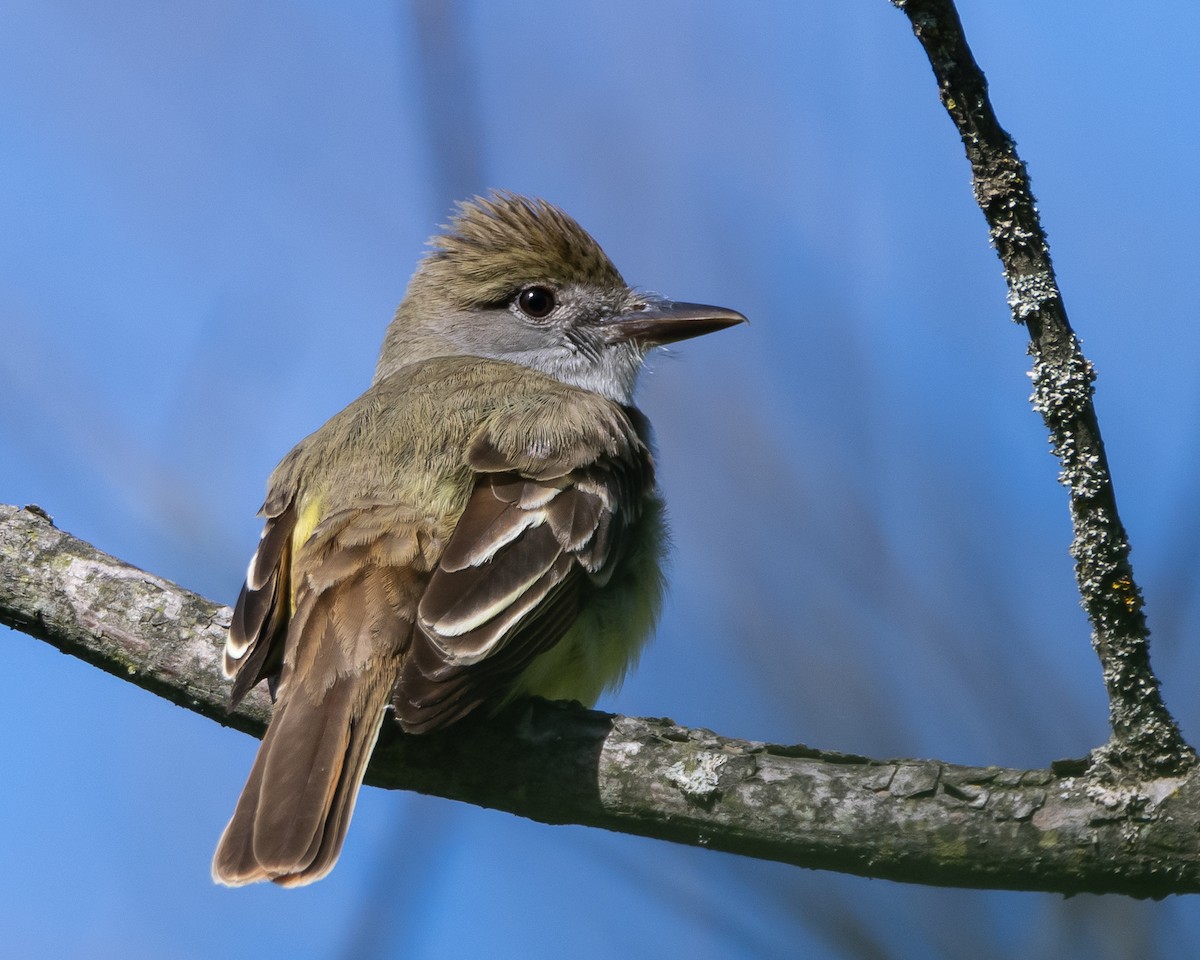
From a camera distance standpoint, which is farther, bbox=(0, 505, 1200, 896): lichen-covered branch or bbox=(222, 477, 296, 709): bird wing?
bbox=(222, 477, 296, 709): bird wing

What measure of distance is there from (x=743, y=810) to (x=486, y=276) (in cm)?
392

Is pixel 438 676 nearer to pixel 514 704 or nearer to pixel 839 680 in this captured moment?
pixel 514 704

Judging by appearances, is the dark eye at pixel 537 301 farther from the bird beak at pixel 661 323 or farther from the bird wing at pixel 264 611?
the bird wing at pixel 264 611

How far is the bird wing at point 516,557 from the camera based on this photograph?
4102 millimetres

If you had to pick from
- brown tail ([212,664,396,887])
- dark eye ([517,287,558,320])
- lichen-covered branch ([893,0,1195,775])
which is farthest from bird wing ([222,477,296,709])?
lichen-covered branch ([893,0,1195,775])

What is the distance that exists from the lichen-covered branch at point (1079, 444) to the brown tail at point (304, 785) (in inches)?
83.4

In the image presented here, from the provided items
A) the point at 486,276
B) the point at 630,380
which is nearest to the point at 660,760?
the point at 630,380

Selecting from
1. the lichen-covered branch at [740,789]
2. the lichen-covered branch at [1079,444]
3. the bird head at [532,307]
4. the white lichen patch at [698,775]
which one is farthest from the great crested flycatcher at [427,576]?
the lichen-covered branch at [1079,444]

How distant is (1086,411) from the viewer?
3.50m

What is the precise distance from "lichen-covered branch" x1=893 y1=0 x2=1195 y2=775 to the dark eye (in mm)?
3644

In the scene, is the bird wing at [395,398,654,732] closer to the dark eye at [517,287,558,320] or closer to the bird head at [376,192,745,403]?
the bird head at [376,192,745,403]

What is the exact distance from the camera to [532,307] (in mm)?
6961

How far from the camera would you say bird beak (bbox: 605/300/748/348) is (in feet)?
21.6

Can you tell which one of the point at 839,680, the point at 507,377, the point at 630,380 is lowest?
the point at 839,680
